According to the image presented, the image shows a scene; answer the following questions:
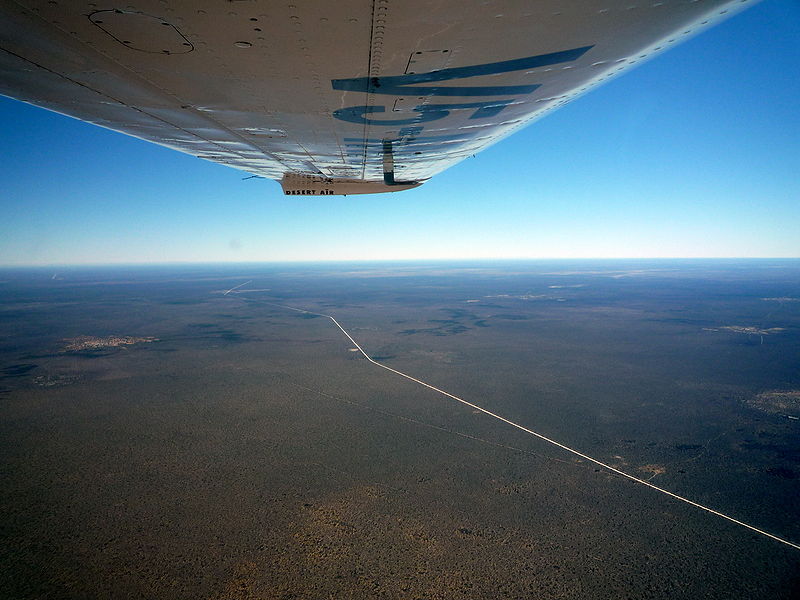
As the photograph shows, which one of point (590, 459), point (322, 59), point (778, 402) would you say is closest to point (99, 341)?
point (590, 459)

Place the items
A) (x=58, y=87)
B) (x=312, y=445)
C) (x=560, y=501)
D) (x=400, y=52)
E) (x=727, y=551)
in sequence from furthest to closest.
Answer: (x=312, y=445) → (x=560, y=501) → (x=727, y=551) → (x=58, y=87) → (x=400, y=52)

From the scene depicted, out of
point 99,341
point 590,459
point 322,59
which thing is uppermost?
point 322,59

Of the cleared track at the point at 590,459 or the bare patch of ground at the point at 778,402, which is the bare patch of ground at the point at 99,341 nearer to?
the cleared track at the point at 590,459

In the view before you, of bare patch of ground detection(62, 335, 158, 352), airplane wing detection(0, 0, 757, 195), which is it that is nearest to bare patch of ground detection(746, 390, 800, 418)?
airplane wing detection(0, 0, 757, 195)

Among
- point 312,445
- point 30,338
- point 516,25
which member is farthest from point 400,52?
point 30,338

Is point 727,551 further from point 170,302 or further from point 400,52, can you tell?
point 170,302

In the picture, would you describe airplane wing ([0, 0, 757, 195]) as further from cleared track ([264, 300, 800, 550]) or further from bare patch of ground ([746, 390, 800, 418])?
bare patch of ground ([746, 390, 800, 418])

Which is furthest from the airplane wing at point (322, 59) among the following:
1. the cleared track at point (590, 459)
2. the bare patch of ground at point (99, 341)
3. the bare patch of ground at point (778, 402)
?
the bare patch of ground at point (99, 341)

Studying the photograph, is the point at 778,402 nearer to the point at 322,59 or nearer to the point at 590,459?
the point at 590,459
